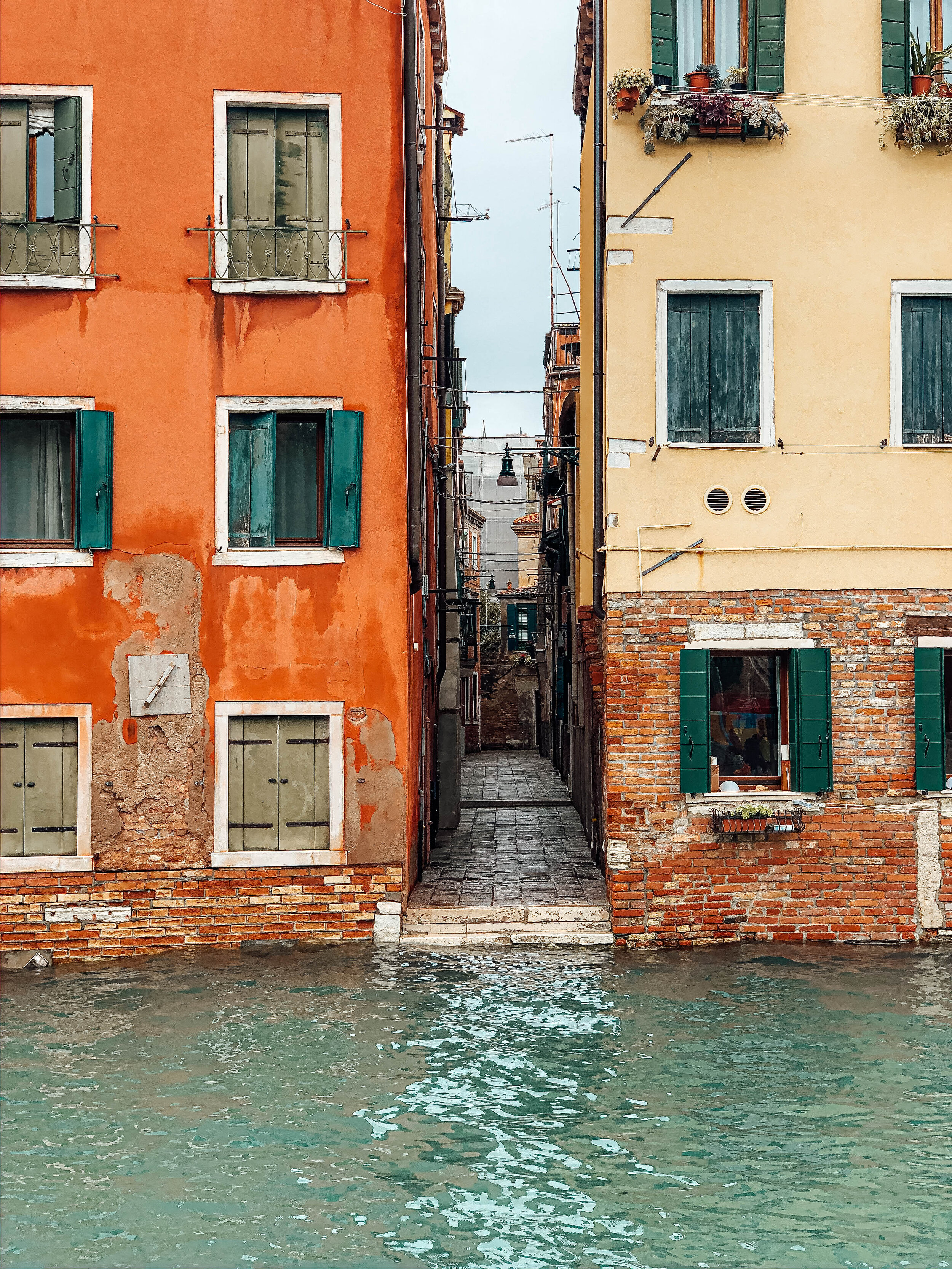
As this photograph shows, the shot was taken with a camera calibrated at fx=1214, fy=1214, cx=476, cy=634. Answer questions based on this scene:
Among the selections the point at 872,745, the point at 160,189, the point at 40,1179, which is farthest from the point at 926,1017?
the point at 160,189

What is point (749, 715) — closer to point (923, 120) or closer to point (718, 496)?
point (718, 496)

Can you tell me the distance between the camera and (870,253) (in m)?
10.6

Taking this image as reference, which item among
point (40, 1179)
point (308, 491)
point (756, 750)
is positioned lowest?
point (40, 1179)

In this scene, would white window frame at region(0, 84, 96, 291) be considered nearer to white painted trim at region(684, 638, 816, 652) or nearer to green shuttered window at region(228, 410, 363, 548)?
green shuttered window at region(228, 410, 363, 548)

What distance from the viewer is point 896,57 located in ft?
34.7

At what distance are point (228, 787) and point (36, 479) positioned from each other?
3.22 m

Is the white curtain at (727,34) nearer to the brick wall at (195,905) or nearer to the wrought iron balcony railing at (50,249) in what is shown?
the wrought iron balcony railing at (50,249)

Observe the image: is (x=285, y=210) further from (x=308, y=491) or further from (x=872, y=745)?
(x=872, y=745)

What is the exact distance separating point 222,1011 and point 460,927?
2454mm

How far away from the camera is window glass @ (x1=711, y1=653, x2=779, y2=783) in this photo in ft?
35.2

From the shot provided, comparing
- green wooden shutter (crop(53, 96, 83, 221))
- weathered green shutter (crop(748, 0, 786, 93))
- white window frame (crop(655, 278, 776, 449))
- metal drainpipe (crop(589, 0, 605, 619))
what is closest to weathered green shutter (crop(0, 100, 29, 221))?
green wooden shutter (crop(53, 96, 83, 221))

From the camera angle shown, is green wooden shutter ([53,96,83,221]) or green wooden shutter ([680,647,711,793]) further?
green wooden shutter ([53,96,83,221])

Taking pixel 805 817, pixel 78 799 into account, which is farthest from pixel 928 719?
pixel 78 799

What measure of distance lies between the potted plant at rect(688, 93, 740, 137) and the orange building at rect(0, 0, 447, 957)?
262cm
